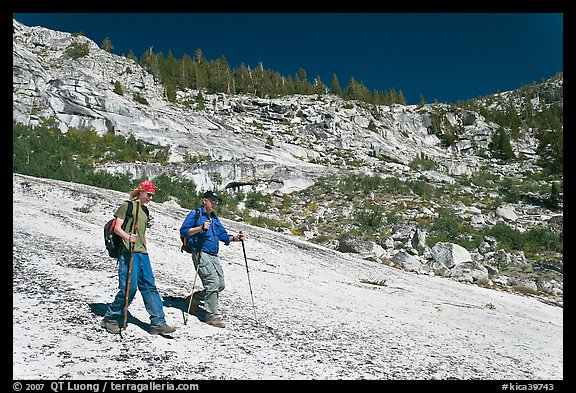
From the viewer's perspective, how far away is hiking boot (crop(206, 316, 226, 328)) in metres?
6.02

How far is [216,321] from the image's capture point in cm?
603

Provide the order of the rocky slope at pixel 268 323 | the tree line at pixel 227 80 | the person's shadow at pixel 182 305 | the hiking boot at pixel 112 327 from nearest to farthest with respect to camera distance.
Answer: the rocky slope at pixel 268 323, the hiking boot at pixel 112 327, the person's shadow at pixel 182 305, the tree line at pixel 227 80

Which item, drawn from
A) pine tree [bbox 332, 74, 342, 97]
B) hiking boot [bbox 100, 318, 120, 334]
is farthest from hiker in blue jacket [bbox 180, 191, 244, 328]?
pine tree [bbox 332, 74, 342, 97]

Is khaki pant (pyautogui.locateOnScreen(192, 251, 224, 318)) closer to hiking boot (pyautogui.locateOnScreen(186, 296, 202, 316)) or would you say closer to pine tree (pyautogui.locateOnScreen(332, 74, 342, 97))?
hiking boot (pyautogui.locateOnScreen(186, 296, 202, 316))

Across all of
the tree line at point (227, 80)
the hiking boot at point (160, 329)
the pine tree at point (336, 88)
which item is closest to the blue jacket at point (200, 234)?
the hiking boot at point (160, 329)

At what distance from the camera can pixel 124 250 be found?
5.27 metres

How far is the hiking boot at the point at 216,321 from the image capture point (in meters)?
6.02

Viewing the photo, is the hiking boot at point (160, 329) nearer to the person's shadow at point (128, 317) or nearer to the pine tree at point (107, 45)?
the person's shadow at point (128, 317)

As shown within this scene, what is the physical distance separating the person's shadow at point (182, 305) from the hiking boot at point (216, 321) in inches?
6.8

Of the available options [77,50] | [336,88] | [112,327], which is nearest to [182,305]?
[112,327]

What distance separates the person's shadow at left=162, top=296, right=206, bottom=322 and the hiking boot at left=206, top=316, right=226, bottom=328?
17 centimetres
